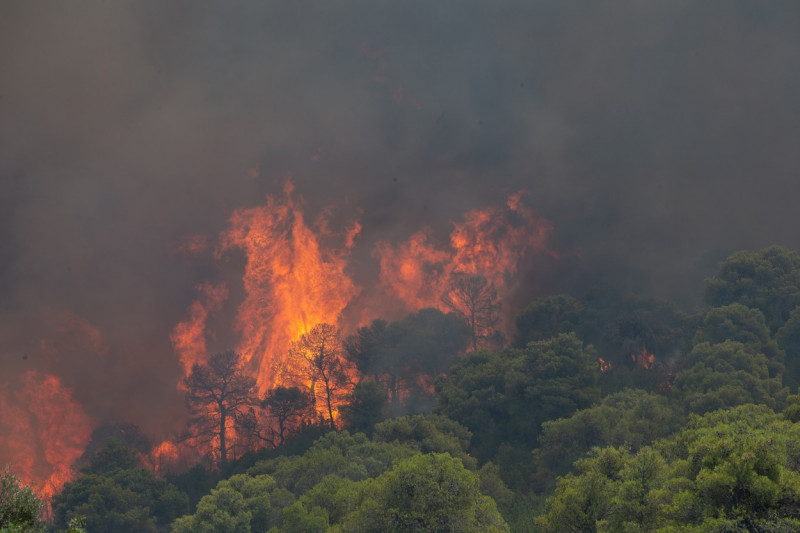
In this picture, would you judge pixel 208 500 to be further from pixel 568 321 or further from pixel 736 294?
pixel 736 294

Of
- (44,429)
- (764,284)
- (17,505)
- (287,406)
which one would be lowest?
(17,505)

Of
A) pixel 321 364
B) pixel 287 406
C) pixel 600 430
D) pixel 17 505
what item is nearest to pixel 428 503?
pixel 17 505

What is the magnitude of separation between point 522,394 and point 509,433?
6.43m

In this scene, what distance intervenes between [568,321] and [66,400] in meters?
108

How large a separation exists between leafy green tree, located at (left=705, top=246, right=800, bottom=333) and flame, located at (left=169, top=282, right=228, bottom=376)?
351 ft

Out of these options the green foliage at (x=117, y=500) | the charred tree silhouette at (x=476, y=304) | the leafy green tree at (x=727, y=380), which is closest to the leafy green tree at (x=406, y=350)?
the charred tree silhouette at (x=476, y=304)

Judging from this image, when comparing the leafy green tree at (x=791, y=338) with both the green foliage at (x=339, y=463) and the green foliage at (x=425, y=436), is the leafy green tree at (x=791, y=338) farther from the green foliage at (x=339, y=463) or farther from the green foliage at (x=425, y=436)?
the green foliage at (x=339, y=463)

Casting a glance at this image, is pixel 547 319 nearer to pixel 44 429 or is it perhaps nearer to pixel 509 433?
pixel 509 433

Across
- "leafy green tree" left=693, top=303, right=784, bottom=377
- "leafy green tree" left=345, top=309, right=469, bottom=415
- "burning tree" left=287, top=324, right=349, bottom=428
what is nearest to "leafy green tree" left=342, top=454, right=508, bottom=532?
"leafy green tree" left=693, top=303, right=784, bottom=377

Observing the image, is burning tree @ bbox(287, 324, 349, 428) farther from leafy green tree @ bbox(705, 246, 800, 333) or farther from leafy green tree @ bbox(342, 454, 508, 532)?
leafy green tree @ bbox(342, 454, 508, 532)

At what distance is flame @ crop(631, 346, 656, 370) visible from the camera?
121 meters

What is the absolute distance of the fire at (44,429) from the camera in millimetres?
134625

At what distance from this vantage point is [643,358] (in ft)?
399

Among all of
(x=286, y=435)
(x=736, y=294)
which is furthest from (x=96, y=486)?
(x=736, y=294)
